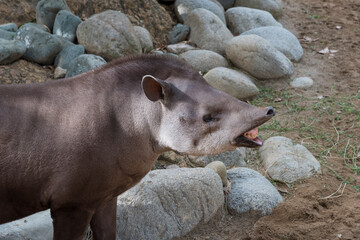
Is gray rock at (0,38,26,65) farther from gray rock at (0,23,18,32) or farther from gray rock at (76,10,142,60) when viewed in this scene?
gray rock at (76,10,142,60)

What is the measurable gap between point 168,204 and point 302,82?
429 cm

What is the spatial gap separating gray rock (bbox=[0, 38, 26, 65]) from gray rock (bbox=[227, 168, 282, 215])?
9.97 feet

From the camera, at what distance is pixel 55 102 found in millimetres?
3020

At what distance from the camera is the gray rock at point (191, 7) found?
29.2ft

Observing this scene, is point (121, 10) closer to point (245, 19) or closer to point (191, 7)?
point (191, 7)

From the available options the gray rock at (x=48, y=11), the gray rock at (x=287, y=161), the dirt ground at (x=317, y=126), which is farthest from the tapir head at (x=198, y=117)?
the gray rock at (x=48, y=11)

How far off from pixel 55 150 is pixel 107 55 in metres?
4.04

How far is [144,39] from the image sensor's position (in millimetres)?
7523

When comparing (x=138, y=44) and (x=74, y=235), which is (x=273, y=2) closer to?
(x=138, y=44)

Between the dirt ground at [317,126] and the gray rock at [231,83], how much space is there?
0.74ft

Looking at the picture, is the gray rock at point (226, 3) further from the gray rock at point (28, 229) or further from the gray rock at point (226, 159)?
the gray rock at point (28, 229)

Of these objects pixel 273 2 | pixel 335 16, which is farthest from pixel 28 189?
pixel 335 16

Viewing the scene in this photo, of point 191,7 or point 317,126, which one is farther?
point 191,7

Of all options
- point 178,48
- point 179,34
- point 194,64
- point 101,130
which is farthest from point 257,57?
point 101,130
